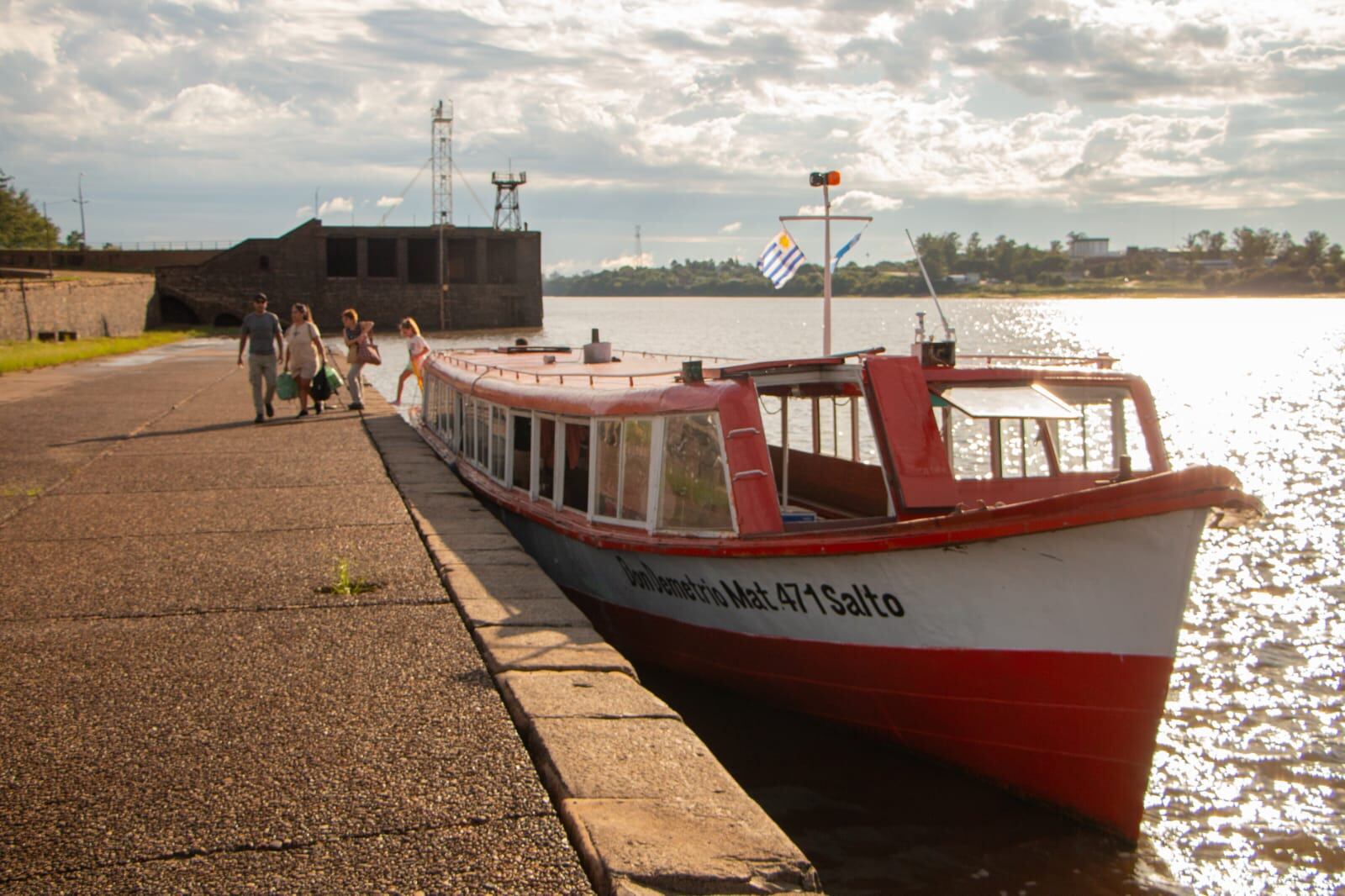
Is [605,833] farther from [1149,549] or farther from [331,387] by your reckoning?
[331,387]

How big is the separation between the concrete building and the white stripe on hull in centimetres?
7924

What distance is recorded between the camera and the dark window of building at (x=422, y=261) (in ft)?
305

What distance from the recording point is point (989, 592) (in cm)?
744

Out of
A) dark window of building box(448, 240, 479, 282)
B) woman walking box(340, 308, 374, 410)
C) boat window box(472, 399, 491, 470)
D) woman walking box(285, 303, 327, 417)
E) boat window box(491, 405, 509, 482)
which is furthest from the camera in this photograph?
dark window of building box(448, 240, 479, 282)

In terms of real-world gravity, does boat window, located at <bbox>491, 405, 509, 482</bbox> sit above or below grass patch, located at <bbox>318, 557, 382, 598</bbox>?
above

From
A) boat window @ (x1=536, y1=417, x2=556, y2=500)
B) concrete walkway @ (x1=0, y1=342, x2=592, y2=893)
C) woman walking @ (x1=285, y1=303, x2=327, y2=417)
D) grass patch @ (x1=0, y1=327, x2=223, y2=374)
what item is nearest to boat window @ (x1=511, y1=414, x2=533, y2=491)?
boat window @ (x1=536, y1=417, x2=556, y2=500)

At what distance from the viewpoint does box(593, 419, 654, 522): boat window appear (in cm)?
973

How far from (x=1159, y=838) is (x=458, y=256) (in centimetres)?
8916

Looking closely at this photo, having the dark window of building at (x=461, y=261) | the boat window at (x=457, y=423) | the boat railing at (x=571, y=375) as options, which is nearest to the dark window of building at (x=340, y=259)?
the dark window of building at (x=461, y=261)

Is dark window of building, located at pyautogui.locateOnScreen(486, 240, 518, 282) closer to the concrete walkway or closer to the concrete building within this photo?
the concrete building

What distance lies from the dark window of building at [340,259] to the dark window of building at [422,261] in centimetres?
418

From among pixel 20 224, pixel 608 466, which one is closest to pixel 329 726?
pixel 608 466

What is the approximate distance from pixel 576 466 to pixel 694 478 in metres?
2.19

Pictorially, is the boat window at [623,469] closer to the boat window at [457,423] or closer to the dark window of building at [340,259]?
the boat window at [457,423]
